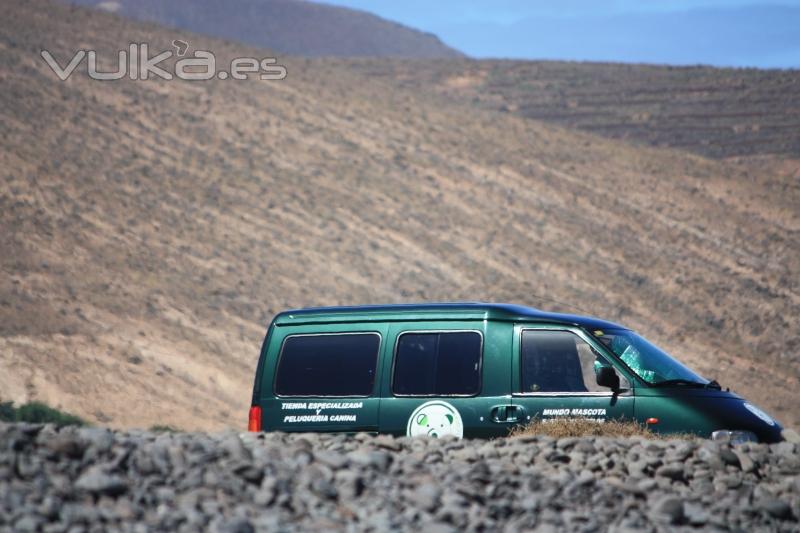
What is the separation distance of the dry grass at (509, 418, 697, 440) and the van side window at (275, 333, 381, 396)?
1.63 m

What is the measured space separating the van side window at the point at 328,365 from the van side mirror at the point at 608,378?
2.19m

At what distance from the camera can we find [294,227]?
106ft

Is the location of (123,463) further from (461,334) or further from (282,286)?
(282,286)

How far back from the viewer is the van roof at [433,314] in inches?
405

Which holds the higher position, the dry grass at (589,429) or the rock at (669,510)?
the dry grass at (589,429)

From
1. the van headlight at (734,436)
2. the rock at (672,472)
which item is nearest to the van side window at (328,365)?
the rock at (672,472)

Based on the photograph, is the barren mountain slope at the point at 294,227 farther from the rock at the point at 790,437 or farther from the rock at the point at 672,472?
the rock at the point at 672,472

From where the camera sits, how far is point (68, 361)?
22.9m

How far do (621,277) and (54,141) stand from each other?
18182 mm

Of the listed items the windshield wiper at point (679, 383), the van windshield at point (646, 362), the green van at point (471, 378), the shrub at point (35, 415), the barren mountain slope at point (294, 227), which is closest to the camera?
the green van at point (471, 378)

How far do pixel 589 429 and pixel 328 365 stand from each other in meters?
2.65

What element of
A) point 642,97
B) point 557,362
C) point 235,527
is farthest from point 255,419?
point 642,97

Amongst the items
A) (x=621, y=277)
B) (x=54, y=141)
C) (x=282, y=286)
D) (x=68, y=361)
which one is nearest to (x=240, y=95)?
(x=54, y=141)

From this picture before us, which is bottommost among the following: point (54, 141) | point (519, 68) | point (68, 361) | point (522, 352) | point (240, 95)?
point (68, 361)
